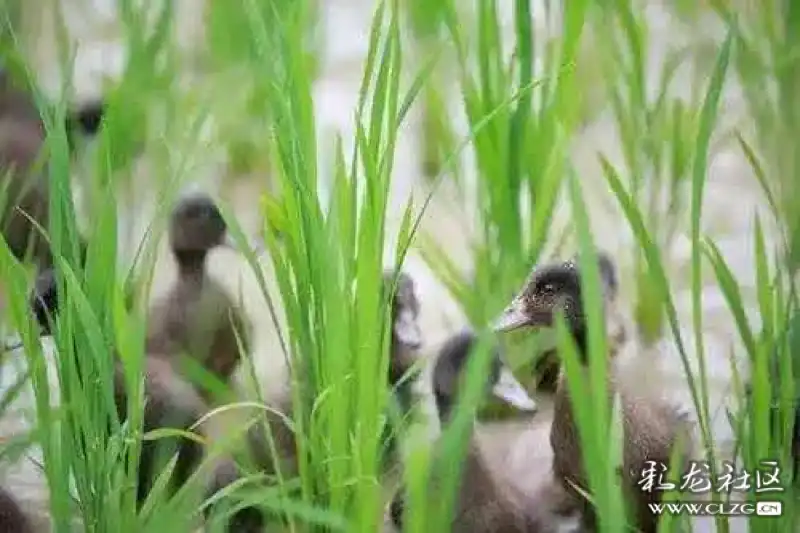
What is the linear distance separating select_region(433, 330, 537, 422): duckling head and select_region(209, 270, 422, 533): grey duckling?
2cm

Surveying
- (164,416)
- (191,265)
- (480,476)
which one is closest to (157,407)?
(164,416)

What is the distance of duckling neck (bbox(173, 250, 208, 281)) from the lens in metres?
1.00

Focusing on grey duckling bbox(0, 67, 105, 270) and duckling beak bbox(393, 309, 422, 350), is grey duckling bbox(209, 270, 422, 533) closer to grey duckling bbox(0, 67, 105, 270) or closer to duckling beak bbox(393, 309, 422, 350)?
duckling beak bbox(393, 309, 422, 350)

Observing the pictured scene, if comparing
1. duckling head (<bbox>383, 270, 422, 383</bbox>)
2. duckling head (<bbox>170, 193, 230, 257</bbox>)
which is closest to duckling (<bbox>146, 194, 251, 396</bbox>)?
duckling head (<bbox>170, 193, 230, 257</bbox>)

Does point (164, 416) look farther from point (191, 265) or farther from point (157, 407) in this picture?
point (191, 265)

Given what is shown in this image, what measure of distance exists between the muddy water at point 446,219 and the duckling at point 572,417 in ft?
0.09

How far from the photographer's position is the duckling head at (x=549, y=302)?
0.92 m

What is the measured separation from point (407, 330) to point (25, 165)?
0.32 metres

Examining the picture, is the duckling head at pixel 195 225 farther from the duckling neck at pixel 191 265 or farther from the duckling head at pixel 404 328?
the duckling head at pixel 404 328

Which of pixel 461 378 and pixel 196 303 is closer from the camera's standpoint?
pixel 461 378

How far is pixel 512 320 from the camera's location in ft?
3.03

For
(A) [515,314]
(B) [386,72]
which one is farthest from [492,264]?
(B) [386,72]

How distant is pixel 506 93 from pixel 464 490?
28 cm

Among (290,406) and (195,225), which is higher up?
(195,225)
